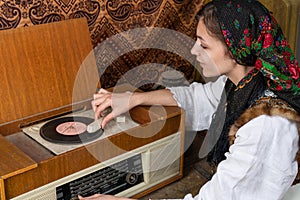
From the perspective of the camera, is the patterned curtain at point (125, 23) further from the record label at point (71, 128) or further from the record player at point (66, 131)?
the record label at point (71, 128)

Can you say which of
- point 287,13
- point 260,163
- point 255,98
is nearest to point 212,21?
point 255,98

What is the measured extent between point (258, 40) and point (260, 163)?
0.99 feet

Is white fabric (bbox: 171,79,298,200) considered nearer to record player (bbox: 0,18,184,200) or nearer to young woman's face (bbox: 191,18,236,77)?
young woman's face (bbox: 191,18,236,77)

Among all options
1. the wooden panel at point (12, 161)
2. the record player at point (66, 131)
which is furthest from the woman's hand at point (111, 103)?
the wooden panel at point (12, 161)

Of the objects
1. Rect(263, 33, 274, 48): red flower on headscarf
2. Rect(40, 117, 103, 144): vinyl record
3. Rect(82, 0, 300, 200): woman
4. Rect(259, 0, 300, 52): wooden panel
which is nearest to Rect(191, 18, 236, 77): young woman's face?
Rect(82, 0, 300, 200): woman

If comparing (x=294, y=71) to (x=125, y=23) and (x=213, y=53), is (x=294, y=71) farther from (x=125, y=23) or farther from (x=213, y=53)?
(x=125, y=23)

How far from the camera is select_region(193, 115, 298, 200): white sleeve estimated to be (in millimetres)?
1113

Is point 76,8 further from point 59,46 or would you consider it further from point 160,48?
point 160,48

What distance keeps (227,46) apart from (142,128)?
1.45ft

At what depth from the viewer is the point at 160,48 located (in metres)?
2.05

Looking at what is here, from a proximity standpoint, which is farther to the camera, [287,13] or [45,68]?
[287,13]

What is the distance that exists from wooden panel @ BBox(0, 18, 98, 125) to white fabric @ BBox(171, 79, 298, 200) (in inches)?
24.7

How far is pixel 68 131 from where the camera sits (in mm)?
1439

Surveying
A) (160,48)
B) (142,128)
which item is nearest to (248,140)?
(142,128)
